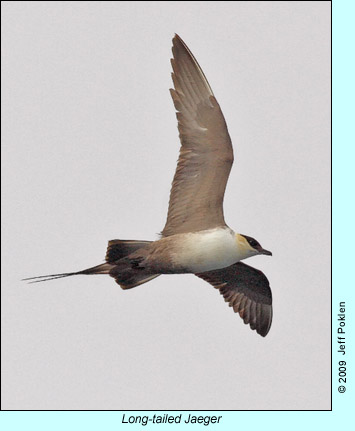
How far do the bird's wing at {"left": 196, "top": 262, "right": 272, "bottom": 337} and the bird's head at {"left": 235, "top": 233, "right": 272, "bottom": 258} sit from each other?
103 centimetres

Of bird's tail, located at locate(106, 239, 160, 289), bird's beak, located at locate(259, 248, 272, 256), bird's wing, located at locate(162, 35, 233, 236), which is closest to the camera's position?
bird's wing, located at locate(162, 35, 233, 236)

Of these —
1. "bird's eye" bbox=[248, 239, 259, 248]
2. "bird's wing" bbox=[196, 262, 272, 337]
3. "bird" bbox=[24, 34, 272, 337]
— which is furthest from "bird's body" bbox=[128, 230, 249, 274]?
"bird's wing" bbox=[196, 262, 272, 337]

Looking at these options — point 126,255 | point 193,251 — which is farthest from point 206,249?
point 126,255

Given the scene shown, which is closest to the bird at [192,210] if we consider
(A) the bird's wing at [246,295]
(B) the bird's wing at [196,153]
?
(B) the bird's wing at [196,153]

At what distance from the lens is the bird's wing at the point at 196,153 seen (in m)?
11.2

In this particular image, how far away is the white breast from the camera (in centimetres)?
1146

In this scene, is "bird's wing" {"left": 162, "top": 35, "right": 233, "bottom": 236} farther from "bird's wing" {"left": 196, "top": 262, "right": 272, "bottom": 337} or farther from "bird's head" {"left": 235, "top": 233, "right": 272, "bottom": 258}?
"bird's wing" {"left": 196, "top": 262, "right": 272, "bottom": 337}

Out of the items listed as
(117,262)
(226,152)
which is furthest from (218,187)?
(117,262)

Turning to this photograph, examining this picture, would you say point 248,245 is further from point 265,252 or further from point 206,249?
point 206,249

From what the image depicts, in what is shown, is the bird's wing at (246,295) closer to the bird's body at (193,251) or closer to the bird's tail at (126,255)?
the bird's body at (193,251)

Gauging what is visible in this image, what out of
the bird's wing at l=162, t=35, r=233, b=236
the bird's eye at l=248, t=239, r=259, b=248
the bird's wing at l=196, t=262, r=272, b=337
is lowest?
the bird's wing at l=196, t=262, r=272, b=337

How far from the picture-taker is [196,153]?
1134cm

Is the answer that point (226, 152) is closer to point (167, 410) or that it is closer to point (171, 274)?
point (171, 274)

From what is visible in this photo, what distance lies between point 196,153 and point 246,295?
2.26m
